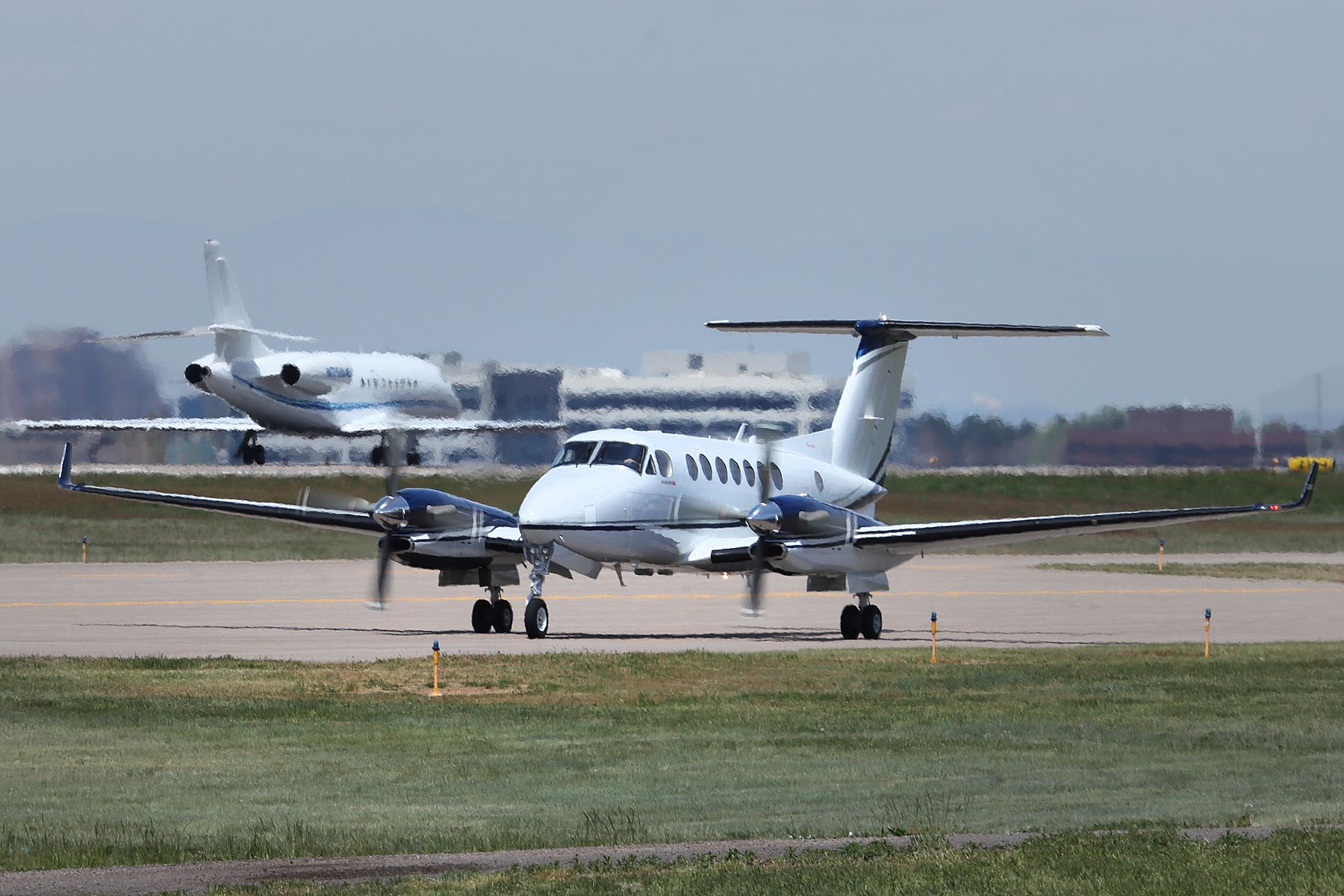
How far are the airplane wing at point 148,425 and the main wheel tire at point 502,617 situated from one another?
1591 inches

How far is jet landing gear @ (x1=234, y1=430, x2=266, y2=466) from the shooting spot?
7381cm

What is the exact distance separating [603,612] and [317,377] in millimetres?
35219

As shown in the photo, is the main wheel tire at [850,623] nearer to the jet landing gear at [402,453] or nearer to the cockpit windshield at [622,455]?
the cockpit windshield at [622,455]

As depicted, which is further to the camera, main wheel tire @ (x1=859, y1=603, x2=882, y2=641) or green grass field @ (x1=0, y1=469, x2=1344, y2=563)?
green grass field @ (x1=0, y1=469, x2=1344, y2=563)

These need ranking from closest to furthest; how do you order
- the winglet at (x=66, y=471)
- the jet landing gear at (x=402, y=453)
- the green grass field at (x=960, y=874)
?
the green grass field at (x=960, y=874) → the winglet at (x=66, y=471) → the jet landing gear at (x=402, y=453)

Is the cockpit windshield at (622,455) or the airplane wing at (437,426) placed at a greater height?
the airplane wing at (437,426)

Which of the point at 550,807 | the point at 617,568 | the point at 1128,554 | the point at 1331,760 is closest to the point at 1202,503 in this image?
the point at 1128,554

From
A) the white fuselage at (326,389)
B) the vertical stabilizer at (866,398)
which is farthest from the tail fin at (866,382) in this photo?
the white fuselage at (326,389)

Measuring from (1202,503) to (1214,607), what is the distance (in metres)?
36.9

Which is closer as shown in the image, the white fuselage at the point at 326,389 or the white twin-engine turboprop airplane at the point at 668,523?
the white twin-engine turboprop airplane at the point at 668,523

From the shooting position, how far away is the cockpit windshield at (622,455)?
3172cm

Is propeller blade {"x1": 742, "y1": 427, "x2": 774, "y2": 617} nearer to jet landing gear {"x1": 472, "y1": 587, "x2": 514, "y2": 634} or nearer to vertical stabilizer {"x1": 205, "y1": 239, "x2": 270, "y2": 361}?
jet landing gear {"x1": 472, "y1": 587, "x2": 514, "y2": 634}

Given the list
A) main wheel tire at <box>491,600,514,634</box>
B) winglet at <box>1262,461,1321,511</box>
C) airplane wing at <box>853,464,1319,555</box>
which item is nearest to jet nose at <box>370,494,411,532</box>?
main wheel tire at <box>491,600,514,634</box>

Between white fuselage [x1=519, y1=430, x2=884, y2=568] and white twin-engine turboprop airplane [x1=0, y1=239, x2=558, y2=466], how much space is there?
36.1 meters
